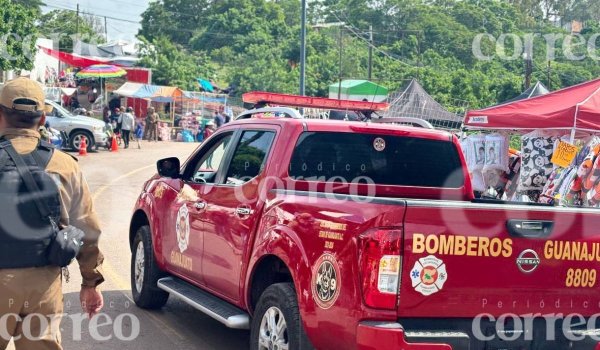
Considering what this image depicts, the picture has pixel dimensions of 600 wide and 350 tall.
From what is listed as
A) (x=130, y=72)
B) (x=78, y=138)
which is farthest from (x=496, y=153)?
(x=130, y=72)

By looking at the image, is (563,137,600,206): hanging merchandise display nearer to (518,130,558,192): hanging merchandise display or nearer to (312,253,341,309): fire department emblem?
(518,130,558,192): hanging merchandise display

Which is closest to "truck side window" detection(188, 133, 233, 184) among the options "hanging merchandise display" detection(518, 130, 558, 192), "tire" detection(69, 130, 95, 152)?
"hanging merchandise display" detection(518, 130, 558, 192)

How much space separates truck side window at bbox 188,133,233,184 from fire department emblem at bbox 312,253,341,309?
2383 mm

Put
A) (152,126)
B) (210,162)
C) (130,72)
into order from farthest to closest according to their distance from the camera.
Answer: (130,72)
(152,126)
(210,162)

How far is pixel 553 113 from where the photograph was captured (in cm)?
1055

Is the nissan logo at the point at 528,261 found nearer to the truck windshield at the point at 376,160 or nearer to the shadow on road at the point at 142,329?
the truck windshield at the point at 376,160

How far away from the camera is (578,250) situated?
4840 millimetres

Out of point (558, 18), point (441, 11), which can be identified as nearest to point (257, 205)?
point (441, 11)

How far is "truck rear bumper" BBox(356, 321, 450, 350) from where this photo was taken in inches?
171

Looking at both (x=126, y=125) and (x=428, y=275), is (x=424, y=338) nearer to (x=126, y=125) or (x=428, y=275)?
(x=428, y=275)

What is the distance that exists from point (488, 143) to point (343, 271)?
815 centimetres

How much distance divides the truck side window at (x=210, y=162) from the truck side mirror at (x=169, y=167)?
0.15 metres

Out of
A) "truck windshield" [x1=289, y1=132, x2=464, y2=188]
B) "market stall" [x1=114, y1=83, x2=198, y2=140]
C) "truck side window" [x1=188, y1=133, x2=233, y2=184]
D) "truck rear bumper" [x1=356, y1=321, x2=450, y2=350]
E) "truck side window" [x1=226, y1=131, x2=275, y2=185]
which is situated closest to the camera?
"truck rear bumper" [x1=356, y1=321, x2=450, y2=350]

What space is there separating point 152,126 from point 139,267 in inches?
1227
